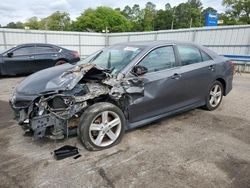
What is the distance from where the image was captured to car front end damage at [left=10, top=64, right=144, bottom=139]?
279cm

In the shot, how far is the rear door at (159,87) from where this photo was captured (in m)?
3.32

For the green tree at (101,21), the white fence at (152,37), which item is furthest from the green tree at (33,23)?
the white fence at (152,37)

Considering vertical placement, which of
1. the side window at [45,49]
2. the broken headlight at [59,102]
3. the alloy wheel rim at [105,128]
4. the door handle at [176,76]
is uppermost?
the door handle at [176,76]

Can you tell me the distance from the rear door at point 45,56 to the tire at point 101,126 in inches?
278

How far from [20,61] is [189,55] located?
720 centimetres

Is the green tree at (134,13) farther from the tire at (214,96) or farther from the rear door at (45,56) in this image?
the tire at (214,96)

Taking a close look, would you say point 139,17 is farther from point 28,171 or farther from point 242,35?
point 28,171

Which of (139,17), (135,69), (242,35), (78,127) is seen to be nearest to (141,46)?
(135,69)

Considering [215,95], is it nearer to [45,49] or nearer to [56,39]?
[45,49]

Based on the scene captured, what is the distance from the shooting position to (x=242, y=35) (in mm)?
11445

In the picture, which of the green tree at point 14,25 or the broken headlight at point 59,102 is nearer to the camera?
the broken headlight at point 59,102

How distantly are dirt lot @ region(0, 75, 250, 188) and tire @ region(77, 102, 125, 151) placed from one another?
0.13 metres

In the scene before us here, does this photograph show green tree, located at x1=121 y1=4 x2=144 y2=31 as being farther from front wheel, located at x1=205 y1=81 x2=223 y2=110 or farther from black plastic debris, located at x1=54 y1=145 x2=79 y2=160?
black plastic debris, located at x1=54 y1=145 x2=79 y2=160

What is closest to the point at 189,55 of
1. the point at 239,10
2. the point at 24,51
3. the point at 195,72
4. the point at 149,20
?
the point at 195,72
